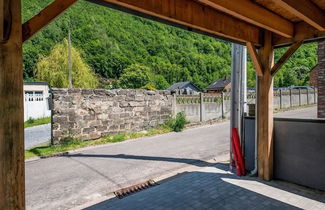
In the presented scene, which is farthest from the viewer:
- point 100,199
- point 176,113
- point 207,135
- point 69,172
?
point 176,113

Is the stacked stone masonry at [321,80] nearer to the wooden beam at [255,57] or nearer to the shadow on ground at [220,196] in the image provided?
the wooden beam at [255,57]

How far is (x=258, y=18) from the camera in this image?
3.26 metres

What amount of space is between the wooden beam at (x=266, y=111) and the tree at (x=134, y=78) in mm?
38547

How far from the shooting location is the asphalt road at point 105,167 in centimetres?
399

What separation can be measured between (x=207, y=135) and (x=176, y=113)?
244 cm

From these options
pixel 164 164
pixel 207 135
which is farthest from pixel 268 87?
pixel 207 135

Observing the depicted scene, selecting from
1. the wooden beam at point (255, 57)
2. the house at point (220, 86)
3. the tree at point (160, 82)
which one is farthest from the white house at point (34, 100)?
the tree at point (160, 82)

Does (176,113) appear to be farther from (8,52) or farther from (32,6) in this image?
(32,6)

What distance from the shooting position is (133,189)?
4102mm

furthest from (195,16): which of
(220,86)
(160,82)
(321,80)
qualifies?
(160,82)

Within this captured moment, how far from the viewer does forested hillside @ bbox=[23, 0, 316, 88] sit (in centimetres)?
3697

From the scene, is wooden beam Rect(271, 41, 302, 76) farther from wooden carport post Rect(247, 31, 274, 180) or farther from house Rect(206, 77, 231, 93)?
house Rect(206, 77, 231, 93)

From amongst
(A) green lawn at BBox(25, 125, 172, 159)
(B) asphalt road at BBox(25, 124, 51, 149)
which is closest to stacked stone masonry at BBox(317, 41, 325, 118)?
(A) green lawn at BBox(25, 125, 172, 159)

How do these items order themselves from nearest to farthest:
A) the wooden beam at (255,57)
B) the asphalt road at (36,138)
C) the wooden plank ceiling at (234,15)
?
the wooden plank ceiling at (234,15), the wooden beam at (255,57), the asphalt road at (36,138)
